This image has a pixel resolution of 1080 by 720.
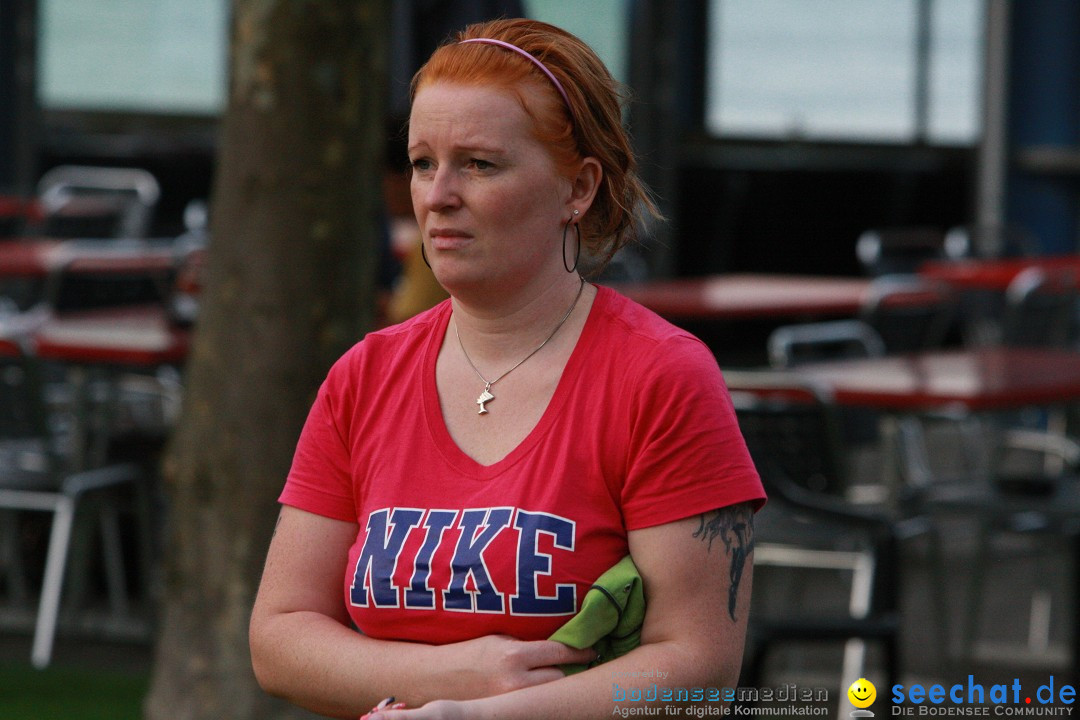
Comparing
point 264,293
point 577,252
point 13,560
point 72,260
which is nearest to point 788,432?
point 264,293

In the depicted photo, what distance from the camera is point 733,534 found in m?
1.79

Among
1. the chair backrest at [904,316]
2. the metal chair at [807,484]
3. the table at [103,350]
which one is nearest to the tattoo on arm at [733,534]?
the metal chair at [807,484]

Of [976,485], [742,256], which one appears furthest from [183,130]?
[976,485]

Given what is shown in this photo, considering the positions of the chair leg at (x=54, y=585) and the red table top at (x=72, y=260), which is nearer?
the chair leg at (x=54, y=585)

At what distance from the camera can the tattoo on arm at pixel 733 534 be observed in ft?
5.80

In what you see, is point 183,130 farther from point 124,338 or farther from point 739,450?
point 739,450

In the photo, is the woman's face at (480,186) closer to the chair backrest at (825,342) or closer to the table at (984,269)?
the chair backrest at (825,342)

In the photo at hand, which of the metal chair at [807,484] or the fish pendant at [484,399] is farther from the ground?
the fish pendant at [484,399]

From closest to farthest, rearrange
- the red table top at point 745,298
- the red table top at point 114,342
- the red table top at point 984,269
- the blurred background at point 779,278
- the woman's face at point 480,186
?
the woman's face at point 480,186 → the blurred background at point 779,278 → the red table top at point 114,342 → the red table top at point 745,298 → the red table top at point 984,269

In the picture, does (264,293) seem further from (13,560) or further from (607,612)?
(13,560)

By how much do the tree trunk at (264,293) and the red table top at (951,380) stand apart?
1.43m

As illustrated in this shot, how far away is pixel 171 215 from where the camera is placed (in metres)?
10.6

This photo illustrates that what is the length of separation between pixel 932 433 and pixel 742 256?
192 cm

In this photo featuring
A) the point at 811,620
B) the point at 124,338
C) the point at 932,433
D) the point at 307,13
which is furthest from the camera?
the point at 932,433
